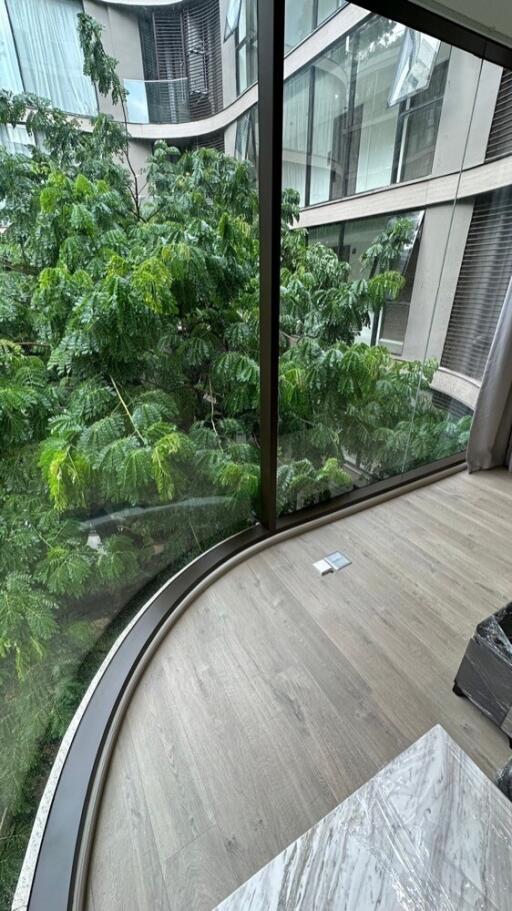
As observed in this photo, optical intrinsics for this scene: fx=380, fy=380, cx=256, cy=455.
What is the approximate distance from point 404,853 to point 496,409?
2.49m

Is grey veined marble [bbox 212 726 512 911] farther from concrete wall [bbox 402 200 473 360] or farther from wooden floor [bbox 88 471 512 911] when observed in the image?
concrete wall [bbox 402 200 473 360]

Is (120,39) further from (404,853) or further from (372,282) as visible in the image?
(404,853)

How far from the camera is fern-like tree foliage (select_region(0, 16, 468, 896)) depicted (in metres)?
1.07

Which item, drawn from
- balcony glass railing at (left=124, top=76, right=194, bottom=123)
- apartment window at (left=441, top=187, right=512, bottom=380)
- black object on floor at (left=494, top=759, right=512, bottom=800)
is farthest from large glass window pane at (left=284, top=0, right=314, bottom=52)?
black object on floor at (left=494, top=759, right=512, bottom=800)

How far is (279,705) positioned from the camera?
1326mm

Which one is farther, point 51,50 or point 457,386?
point 457,386

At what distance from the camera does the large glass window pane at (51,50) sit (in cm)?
101


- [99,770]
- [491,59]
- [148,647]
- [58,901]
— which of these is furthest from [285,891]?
[491,59]

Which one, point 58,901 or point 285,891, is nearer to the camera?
point 285,891

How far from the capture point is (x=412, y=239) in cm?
197

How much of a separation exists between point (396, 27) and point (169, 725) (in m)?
2.74

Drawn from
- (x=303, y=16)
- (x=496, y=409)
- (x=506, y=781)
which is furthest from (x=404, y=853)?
(x=496, y=409)

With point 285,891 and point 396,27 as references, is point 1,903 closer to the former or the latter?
point 285,891

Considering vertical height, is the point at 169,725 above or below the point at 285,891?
below
